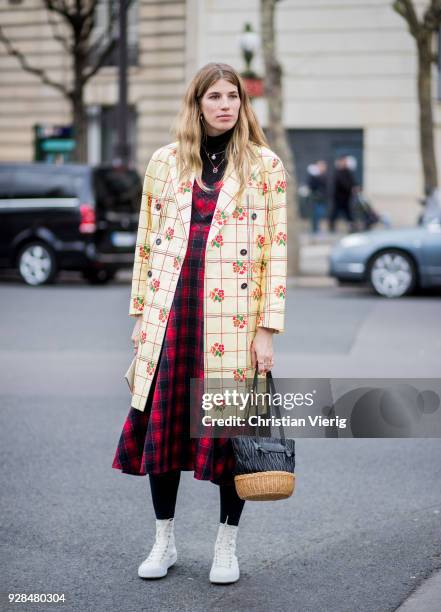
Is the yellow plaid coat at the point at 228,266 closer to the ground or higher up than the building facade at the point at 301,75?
closer to the ground

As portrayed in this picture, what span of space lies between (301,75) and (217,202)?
2356 centimetres

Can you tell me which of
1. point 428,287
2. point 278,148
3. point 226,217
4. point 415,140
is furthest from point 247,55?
point 226,217

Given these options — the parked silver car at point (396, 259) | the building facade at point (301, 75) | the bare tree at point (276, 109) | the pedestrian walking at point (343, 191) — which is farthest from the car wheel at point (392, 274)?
the building facade at point (301, 75)

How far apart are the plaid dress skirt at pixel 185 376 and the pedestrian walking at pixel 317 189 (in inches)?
864

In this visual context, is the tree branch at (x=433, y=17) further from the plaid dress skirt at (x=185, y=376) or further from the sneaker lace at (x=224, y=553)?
the sneaker lace at (x=224, y=553)

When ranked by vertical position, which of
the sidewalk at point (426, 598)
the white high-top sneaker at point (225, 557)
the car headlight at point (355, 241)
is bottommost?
Answer: the sidewalk at point (426, 598)

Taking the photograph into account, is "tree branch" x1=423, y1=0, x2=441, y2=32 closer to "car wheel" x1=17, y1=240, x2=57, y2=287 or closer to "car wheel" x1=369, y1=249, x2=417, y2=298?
"car wheel" x1=369, y1=249, x2=417, y2=298

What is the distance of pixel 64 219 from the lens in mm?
17094

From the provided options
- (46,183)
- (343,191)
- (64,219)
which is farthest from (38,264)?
(343,191)

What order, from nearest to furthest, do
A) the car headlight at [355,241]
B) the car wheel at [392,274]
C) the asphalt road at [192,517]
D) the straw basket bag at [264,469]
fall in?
the straw basket bag at [264,469], the asphalt road at [192,517], the car wheel at [392,274], the car headlight at [355,241]

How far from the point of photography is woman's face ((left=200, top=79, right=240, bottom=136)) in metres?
4.02

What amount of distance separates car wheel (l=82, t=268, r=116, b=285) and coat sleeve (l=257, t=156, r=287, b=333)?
13.4 m

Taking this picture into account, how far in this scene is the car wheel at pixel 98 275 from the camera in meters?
17.5

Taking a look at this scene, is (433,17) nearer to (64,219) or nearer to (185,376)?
(64,219)
